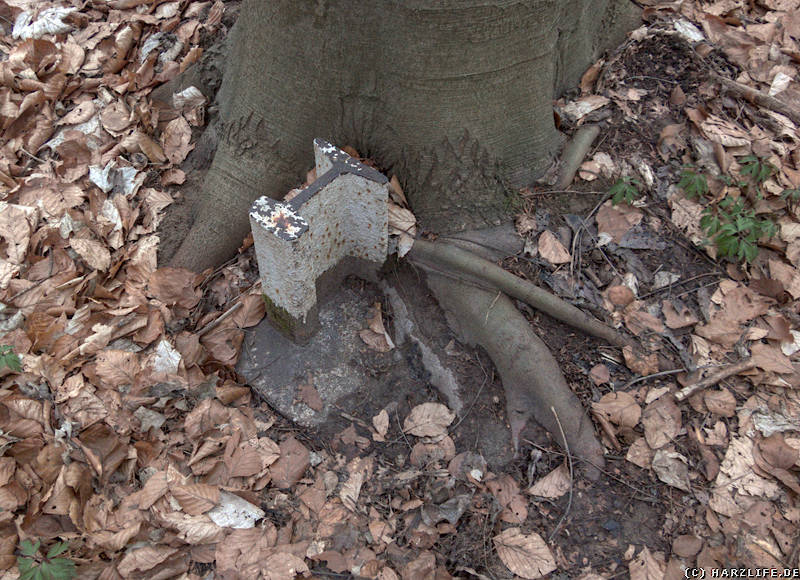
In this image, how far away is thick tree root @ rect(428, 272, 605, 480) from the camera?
2.40m

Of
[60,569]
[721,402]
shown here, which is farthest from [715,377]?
[60,569]

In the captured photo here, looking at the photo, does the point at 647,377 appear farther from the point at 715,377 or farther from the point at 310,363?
the point at 310,363

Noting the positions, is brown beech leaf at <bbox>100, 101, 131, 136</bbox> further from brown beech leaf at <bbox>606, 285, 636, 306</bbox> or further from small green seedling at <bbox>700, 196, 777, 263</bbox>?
small green seedling at <bbox>700, 196, 777, 263</bbox>

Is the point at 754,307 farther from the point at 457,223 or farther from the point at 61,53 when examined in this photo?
the point at 61,53

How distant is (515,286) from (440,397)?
620mm

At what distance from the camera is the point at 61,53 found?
12.0 ft

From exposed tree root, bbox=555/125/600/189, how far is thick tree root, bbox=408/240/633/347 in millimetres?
593

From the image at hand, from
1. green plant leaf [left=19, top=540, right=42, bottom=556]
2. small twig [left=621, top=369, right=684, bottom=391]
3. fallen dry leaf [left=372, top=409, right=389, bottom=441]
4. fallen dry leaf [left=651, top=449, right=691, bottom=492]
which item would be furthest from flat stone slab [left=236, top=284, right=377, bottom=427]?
fallen dry leaf [left=651, top=449, right=691, bottom=492]

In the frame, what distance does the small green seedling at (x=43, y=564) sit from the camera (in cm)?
210

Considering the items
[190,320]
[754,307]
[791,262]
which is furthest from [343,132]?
[791,262]

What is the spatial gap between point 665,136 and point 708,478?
172 cm

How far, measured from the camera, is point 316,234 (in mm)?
2385

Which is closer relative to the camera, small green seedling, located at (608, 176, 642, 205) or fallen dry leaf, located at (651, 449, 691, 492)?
fallen dry leaf, located at (651, 449, 691, 492)

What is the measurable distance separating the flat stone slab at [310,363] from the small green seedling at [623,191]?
4.42ft
